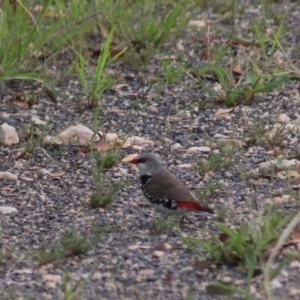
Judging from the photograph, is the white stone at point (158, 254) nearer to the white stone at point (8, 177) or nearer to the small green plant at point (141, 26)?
the white stone at point (8, 177)

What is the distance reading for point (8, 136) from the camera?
20.8 feet

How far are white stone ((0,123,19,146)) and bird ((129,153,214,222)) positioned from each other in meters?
1.31

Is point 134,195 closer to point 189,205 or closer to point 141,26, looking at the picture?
point 189,205

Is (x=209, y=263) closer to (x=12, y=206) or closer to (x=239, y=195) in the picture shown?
(x=239, y=195)

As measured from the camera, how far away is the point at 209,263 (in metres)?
4.39

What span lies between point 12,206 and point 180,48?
3.19 meters

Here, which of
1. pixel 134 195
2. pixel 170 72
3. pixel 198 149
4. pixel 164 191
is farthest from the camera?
pixel 170 72

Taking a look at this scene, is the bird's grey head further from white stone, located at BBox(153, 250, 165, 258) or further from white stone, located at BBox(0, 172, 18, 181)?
white stone, located at BBox(0, 172, 18, 181)

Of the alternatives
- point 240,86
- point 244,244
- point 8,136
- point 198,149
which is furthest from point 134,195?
point 240,86

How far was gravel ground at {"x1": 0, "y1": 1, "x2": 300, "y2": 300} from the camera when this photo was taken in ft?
14.1

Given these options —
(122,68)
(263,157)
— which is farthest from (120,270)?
(122,68)

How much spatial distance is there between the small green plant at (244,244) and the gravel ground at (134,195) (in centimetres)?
6

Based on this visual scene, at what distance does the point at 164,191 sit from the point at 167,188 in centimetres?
2

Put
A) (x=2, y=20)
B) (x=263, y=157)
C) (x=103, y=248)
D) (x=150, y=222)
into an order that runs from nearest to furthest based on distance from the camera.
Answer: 1. (x=103, y=248)
2. (x=150, y=222)
3. (x=263, y=157)
4. (x=2, y=20)
